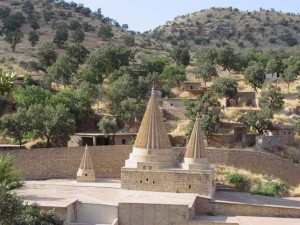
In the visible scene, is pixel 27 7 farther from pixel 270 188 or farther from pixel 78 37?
pixel 270 188

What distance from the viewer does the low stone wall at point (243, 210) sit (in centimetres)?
2133

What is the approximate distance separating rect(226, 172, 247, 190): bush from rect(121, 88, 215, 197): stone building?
7.50ft

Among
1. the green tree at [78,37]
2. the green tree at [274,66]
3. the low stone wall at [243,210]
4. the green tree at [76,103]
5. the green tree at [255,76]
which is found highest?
the green tree at [78,37]

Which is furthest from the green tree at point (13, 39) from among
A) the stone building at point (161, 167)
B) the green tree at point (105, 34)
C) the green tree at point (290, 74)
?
the stone building at point (161, 167)

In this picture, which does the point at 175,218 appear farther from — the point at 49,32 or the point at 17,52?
the point at 49,32

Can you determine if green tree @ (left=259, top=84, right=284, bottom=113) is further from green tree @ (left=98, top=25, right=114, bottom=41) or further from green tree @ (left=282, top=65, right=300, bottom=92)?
green tree @ (left=98, top=25, right=114, bottom=41)

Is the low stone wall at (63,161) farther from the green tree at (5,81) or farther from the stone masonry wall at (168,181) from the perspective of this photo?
the green tree at (5,81)

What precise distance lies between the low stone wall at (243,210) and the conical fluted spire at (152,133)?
10.1ft

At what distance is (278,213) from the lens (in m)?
21.3

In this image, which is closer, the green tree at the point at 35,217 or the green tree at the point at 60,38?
the green tree at the point at 35,217

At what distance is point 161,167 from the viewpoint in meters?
23.1

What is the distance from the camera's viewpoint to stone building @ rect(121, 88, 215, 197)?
22.5 m

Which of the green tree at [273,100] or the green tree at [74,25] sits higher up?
the green tree at [74,25]

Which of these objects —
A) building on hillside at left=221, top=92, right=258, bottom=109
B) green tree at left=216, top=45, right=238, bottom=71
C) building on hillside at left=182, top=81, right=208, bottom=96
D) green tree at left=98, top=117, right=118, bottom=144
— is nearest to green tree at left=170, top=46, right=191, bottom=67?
green tree at left=216, top=45, right=238, bottom=71
